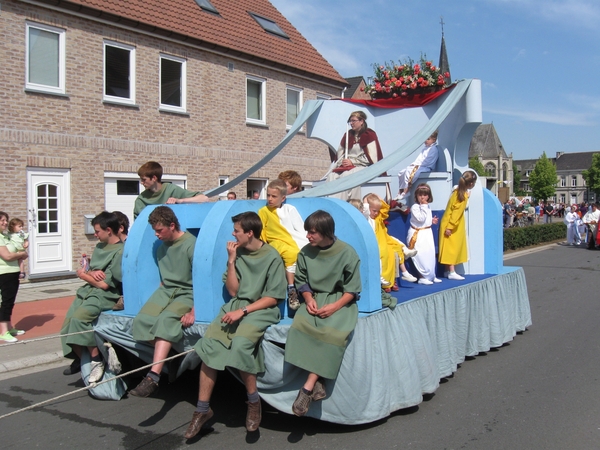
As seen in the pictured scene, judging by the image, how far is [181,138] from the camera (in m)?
15.8

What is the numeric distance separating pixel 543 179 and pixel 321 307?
83029 mm

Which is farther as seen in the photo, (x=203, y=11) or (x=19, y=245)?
(x=203, y=11)

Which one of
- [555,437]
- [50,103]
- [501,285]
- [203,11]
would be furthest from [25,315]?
[203,11]

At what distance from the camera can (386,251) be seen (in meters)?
6.06

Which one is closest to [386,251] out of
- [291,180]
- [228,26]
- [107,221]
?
[291,180]

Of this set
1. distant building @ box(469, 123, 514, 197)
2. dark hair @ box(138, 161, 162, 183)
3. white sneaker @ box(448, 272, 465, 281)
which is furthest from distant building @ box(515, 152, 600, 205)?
dark hair @ box(138, 161, 162, 183)

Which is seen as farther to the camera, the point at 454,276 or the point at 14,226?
the point at 14,226

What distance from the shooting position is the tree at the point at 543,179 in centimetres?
7969

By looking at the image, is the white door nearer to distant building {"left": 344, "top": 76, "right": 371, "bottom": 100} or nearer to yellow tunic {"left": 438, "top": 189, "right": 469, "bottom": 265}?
yellow tunic {"left": 438, "top": 189, "right": 469, "bottom": 265}

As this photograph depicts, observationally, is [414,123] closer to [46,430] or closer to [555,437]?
[555,437]

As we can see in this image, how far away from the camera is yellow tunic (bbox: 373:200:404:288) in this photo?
5.96 metres

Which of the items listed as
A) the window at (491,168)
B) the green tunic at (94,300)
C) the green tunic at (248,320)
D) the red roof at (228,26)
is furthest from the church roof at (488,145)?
the green tunic at (248,320)

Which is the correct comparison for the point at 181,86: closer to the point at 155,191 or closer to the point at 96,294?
the point at 155,191

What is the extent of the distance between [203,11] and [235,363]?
49.1 ft
